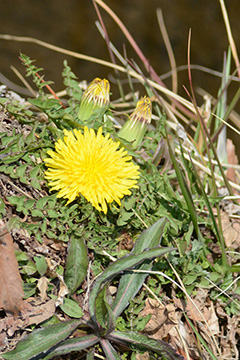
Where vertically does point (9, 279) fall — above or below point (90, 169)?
below

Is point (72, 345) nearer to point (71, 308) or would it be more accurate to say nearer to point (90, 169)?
point (71, 308)

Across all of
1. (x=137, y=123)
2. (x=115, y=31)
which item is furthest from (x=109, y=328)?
(x=115, y=31)

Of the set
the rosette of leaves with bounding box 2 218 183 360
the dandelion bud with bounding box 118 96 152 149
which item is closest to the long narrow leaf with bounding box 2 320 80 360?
the rosette of leaves with bounding box 2 218 183 360

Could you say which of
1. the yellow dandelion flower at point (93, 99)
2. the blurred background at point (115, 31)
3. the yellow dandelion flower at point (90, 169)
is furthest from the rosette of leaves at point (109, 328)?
the blurred background at point (115, 31)

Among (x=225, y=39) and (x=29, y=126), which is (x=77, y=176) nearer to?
(x=29, y=126)

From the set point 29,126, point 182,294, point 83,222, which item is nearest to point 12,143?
point 29,126

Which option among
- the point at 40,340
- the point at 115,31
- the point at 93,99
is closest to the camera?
the point at 40,340
